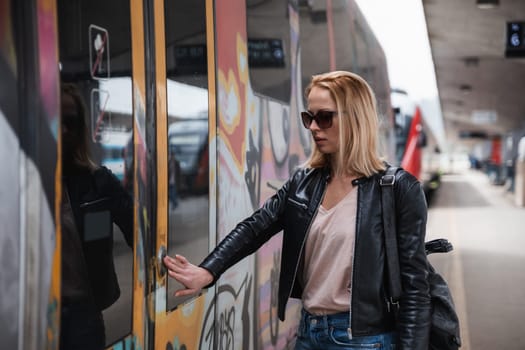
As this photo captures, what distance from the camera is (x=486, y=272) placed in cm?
900

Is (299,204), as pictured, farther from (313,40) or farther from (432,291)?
(313,40)

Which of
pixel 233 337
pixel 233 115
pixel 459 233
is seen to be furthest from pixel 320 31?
pixel 459 233

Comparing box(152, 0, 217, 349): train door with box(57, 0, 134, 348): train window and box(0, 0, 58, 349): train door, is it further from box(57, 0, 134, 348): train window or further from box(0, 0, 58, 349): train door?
box(0, 0, 58, 349): train door

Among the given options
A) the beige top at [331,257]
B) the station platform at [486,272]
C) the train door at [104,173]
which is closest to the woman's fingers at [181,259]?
the train door at [104,173]

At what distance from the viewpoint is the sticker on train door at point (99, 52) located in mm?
1772

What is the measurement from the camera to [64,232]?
5.43 ft

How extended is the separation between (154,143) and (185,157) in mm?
260

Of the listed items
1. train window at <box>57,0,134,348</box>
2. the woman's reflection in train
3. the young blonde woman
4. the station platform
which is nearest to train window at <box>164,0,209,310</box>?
the young blonde woman

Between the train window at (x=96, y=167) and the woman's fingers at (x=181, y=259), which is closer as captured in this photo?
the train window at (x=96, y=167)

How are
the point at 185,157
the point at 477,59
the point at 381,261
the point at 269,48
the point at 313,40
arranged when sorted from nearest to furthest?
the point at 381,261 → the point at 185,157 → the point at 269,48 → the point at 313,40 → the point at 477,59

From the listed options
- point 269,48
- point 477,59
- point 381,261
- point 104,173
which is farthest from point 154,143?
point 477,59

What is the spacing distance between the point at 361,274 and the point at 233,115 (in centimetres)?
119

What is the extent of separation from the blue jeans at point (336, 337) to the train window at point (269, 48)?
5.07ft

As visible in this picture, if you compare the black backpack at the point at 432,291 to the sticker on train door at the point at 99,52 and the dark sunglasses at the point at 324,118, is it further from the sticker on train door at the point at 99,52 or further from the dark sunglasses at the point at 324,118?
the sticker on train door at the point at 99,52
